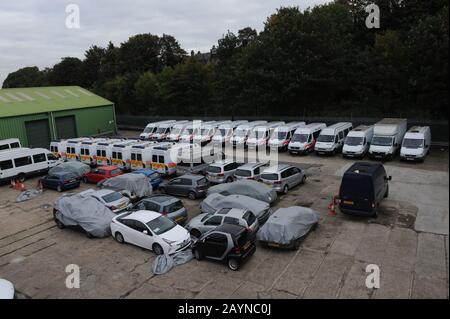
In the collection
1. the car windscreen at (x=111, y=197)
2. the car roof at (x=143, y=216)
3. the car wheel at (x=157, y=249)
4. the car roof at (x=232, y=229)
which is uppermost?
the car roof at (x=232, y=229)

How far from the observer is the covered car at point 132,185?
20.5 metres

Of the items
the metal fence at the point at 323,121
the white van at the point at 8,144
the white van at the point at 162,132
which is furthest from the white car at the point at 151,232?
the white van at the point at 162,132

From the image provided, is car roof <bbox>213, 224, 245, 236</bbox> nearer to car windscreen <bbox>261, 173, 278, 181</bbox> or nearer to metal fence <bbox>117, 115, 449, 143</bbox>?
car windscreen <bbox>261, 173, 278, 181</bbox>

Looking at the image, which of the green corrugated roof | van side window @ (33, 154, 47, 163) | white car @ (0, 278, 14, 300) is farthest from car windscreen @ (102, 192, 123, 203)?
the green corrugated roof

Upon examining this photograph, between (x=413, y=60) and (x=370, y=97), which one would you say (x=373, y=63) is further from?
(x=413, y=60)

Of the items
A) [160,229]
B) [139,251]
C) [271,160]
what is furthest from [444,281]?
[271,160]

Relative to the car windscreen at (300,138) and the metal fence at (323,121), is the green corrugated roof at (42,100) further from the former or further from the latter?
the car windscreen at (300,138)

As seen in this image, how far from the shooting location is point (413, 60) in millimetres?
30703

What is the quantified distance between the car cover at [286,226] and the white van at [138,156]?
13359 mm

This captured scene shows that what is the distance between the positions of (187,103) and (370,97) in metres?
23.6

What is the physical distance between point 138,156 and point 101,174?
2917 millimetres

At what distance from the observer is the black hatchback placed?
12630mm

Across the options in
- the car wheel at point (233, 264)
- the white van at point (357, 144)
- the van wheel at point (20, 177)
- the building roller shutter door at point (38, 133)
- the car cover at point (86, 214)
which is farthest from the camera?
the building roller shutter door at point (38, 133)

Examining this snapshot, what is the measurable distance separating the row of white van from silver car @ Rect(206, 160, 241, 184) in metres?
9.15
